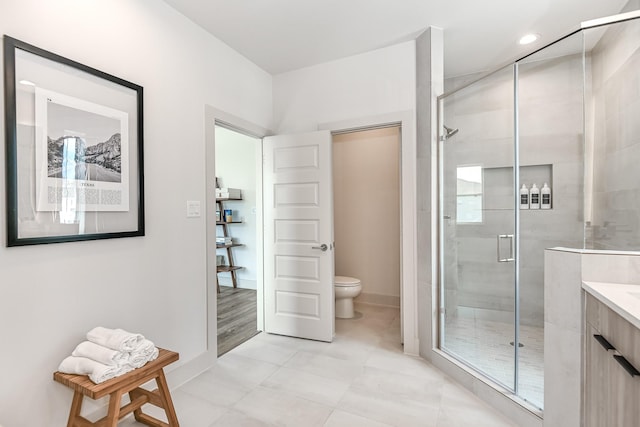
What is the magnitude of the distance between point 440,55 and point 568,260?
5.98 feet

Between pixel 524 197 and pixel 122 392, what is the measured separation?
9.11 feet

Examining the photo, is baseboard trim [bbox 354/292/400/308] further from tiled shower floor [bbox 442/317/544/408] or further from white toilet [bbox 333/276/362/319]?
tiled shower floor [bbox 442/317/544/408]

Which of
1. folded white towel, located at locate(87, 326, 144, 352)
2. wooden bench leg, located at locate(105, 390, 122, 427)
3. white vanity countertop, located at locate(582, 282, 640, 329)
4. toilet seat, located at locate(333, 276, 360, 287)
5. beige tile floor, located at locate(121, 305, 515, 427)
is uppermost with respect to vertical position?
white vanity countertop, located at locate(582, 282, 640, 329)

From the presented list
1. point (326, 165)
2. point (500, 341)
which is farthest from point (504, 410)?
point (326, 165)

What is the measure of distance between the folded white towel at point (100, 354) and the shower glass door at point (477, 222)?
2.19 meters

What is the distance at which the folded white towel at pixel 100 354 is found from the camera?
54.9 inches

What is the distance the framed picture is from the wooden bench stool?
27.2 inches

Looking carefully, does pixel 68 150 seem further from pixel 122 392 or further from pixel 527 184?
pixel 527 184

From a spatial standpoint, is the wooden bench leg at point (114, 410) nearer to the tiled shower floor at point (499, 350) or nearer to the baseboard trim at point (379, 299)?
the tiled shower floor at point (499, 350)

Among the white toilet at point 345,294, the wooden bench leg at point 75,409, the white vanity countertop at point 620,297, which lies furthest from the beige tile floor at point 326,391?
the white vanity countertop at point 620,297

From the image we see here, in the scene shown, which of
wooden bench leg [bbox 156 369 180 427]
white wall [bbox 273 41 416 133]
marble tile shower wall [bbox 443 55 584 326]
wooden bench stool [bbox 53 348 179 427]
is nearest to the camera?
wooden bench stool [bbox 53 348 179 427]

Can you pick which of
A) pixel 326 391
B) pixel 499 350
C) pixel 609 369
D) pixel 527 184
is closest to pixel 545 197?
pixel 527 184

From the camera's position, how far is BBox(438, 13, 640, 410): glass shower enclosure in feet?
6.07

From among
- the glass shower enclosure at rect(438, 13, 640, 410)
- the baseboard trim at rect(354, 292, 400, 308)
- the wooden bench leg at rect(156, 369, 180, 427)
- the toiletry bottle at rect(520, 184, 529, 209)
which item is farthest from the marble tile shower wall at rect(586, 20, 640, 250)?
the wooden bench leg at rect(156, 369, 180, 427)
